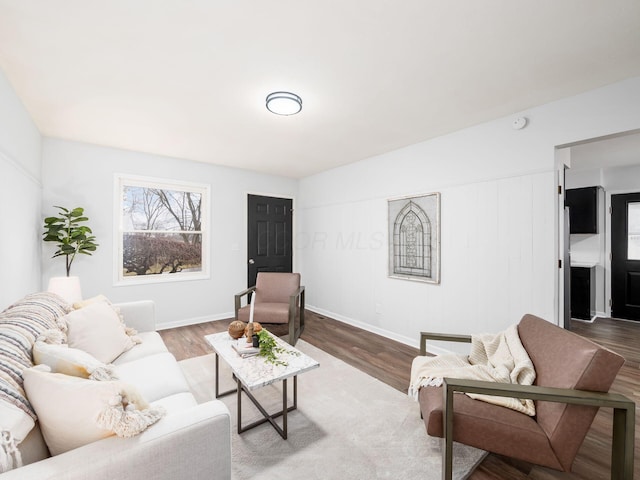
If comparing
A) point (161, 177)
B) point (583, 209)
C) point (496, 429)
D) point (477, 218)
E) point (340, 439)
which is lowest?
point (340, 439)

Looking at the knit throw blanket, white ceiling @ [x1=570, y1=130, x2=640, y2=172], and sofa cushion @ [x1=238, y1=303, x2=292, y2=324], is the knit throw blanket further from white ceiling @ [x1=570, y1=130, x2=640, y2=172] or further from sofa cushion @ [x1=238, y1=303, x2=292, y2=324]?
white ceiling @ [x1=570, y1=130, x2=640, y2=172]

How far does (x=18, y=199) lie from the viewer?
2.43m

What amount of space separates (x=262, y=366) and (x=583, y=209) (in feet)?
18.8

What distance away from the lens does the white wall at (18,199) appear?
6.89 ft

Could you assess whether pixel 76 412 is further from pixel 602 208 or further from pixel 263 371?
pixel 602 208

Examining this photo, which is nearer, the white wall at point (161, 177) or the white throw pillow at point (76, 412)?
the white throw pillow at point (76, 412)

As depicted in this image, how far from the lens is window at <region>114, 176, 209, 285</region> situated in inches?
150

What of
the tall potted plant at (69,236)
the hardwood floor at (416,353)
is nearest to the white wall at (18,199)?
the tall potted plant at (69,236)

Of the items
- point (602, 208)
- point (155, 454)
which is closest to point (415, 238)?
point (155, 454)

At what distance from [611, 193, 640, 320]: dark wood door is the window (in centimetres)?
656

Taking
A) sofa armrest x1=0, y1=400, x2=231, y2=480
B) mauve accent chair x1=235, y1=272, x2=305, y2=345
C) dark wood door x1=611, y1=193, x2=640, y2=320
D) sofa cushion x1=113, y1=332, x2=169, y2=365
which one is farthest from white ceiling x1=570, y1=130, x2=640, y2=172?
sofa cushion x1=113, y1=332, x2=169, y2=365

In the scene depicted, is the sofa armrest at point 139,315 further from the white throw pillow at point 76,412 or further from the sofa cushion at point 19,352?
the white throw pillow at point 76,412

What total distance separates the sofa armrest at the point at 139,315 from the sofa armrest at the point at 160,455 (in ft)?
5.94

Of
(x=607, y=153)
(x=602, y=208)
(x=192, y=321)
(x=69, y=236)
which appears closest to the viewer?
(x=69, y=236)
